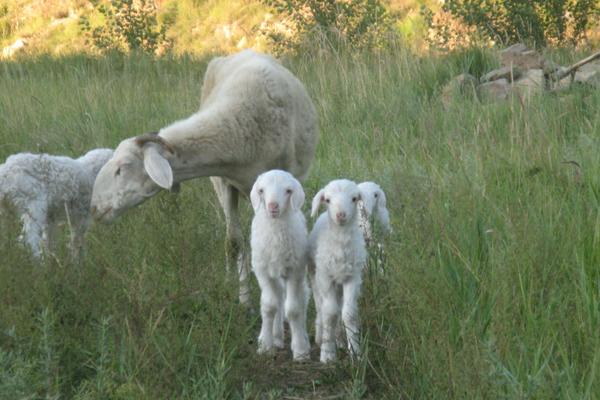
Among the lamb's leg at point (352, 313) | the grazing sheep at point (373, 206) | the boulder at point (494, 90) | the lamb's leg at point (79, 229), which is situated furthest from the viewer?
the boulder at point (494, 90)

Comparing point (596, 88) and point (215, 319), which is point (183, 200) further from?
point (596, 88)

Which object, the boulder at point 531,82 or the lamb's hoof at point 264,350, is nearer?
the lamb's hoof at point 264,350

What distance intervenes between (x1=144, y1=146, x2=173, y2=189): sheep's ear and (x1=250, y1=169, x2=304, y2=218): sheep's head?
969mm

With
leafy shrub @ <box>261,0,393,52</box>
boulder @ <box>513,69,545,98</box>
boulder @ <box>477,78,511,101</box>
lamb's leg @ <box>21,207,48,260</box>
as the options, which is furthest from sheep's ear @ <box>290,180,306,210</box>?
leafy shrub @ <box>261,0,393,52</box>

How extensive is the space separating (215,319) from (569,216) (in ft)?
5.56

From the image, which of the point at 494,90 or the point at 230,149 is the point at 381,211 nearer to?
the point at 230,149

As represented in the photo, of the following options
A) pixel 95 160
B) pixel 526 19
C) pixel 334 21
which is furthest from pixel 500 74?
pixel 95 160

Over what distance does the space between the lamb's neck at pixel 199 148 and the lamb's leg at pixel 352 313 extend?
1.66m

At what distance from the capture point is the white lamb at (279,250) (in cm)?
439

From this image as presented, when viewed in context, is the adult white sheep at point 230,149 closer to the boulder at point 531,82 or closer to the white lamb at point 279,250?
the white lamb at point 279,250

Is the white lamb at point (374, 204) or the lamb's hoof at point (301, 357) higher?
the white lamb at point (374, 204)

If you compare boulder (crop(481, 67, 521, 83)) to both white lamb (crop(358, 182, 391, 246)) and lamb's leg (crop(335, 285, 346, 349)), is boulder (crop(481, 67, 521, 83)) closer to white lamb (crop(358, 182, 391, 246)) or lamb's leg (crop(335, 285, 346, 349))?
white lamb (crop(358, 182, 391, 246))

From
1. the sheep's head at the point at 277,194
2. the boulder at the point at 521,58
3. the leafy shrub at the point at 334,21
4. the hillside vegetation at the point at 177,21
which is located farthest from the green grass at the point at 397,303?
the hillside vegetation at the point at 177,21

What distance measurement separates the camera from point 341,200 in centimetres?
424
